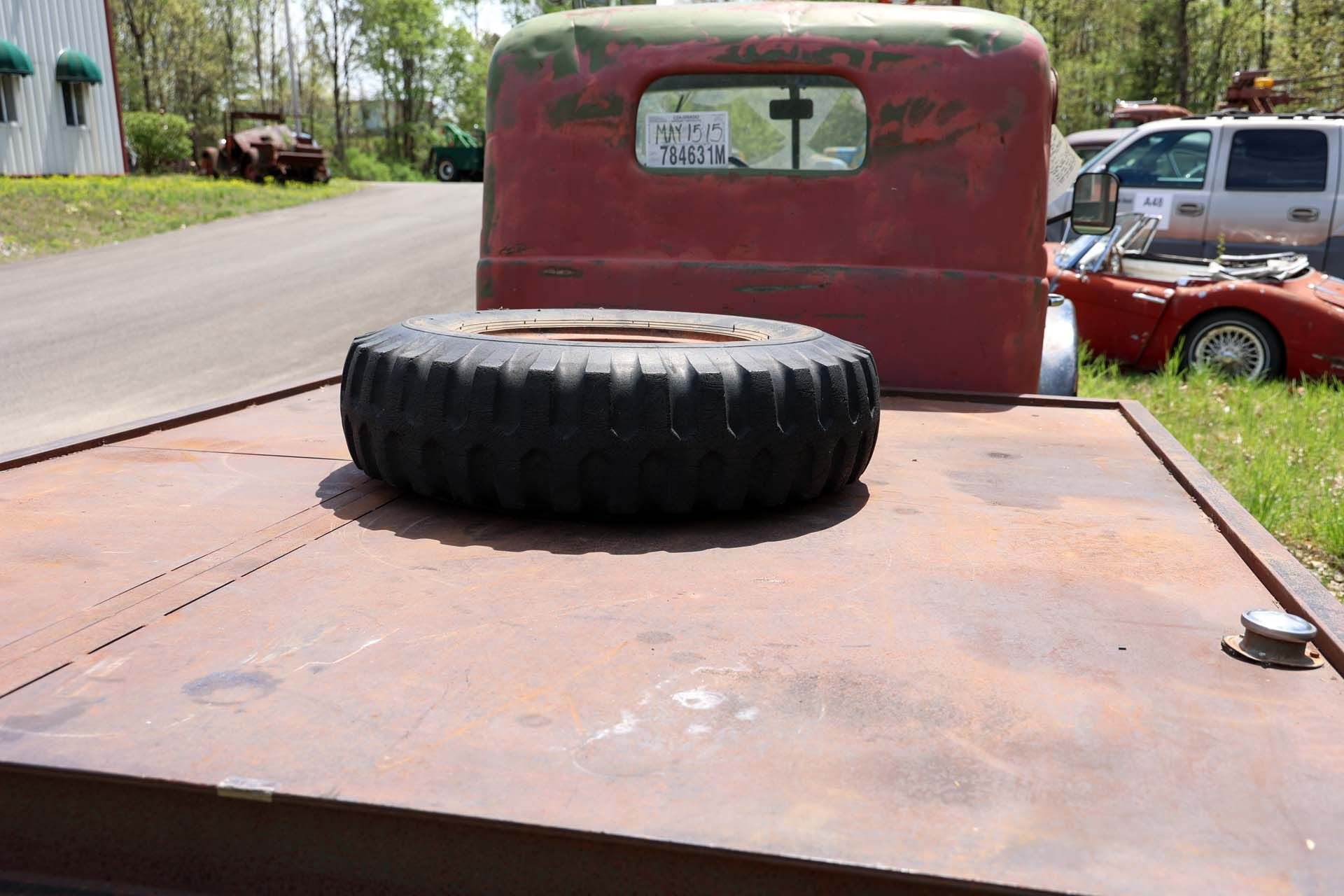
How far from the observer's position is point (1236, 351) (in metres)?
7.11

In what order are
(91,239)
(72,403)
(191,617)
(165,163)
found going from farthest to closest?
(165,163) → (91,239) → (72,403) → (191,617)

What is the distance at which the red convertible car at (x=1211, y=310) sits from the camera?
689 centimetres

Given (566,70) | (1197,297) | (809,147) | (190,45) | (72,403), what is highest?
(190,45)

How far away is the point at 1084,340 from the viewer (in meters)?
7.37

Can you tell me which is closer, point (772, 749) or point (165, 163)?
point (772, 749)

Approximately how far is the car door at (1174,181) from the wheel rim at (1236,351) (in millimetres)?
2325

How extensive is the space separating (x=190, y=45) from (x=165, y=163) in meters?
14.2

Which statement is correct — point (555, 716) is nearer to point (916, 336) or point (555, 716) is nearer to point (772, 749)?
point (772, 749)

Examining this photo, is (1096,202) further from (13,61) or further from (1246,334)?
(13,61)

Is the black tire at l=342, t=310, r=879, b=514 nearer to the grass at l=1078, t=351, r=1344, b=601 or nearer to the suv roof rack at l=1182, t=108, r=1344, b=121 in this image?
the grass at l=1078, t=351, r=1344, b=601

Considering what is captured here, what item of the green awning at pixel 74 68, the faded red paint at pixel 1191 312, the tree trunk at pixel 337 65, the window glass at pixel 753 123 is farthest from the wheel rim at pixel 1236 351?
the tree trunk at pixel 337 65

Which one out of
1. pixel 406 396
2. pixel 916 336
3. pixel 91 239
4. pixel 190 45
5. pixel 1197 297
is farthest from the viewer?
pixel 190 45

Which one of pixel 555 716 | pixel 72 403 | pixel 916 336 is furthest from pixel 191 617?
pixel 72 403

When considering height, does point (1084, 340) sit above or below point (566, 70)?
below
